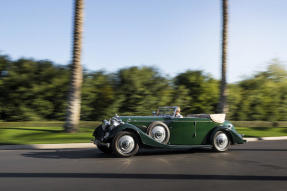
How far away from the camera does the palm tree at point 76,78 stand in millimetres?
14070

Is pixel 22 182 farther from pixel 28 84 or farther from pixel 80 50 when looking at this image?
pixel 28 84

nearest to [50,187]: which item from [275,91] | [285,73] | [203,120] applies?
[203,120]

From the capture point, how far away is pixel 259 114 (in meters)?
26.9

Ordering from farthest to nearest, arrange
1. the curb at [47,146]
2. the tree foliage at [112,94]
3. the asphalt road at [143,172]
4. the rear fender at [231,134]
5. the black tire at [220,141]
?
the tree foliage at [112,94] → the curb at [47,146] → the rear fender at [231,134] → the black tire at [220,141] → the asphalt road at [143,172]

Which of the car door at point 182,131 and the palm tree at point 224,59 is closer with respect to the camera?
the car door at point 182,131

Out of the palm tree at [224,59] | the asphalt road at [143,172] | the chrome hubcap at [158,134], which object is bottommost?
the asphalt road at [143,172]

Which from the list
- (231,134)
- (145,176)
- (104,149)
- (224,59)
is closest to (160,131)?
(104,149)

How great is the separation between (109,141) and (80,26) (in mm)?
7745

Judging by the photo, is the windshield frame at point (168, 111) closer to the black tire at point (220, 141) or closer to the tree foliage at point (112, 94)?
the black tire at point (220, 141)

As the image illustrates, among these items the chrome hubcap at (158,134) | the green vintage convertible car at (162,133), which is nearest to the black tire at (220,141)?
the green vintage convertible car at (162,133)

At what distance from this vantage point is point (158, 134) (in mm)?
8992

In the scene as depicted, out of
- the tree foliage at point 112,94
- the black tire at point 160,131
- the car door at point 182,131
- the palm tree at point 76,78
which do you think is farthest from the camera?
the tree foliage at point 112,94

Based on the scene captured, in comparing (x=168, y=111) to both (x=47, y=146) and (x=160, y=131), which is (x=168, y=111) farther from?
(x=47, y=146)

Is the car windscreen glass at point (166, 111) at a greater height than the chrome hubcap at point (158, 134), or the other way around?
the car windscreen glass at point (166, 111)
